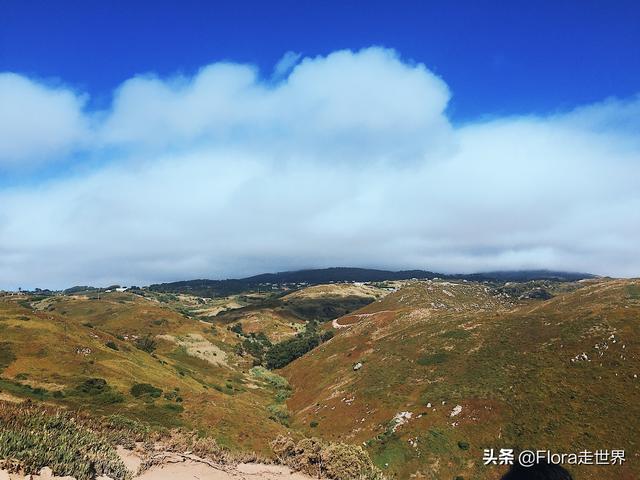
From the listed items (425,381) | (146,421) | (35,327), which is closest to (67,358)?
(35,327)

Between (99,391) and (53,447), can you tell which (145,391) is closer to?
(99,391)

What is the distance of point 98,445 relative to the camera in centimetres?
2159

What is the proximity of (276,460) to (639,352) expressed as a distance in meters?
58.2

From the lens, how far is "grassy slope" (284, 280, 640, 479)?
50094mm

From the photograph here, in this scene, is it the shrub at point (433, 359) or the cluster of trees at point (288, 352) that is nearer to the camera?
the shrub at point (433, 359)

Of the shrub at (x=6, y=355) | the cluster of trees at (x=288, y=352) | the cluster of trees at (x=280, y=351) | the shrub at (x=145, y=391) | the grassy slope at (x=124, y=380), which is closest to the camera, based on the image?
the grassy slope at (x=124, y=380)

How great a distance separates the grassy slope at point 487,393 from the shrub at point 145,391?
25.9 metres

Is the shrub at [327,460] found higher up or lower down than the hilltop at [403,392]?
higher up

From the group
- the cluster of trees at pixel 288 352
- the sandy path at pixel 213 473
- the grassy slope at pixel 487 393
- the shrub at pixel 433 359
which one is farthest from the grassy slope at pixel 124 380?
the shrub at pixel 433 359

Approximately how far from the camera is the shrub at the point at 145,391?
60781 millimetres

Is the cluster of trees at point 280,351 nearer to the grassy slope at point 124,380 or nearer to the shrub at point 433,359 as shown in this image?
the grassy slope at point 124,380

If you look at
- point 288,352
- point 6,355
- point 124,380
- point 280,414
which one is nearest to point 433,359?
point 280,414

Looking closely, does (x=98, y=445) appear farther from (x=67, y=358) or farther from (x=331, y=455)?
(x=67, y=358)

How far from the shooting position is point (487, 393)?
62.0 m
